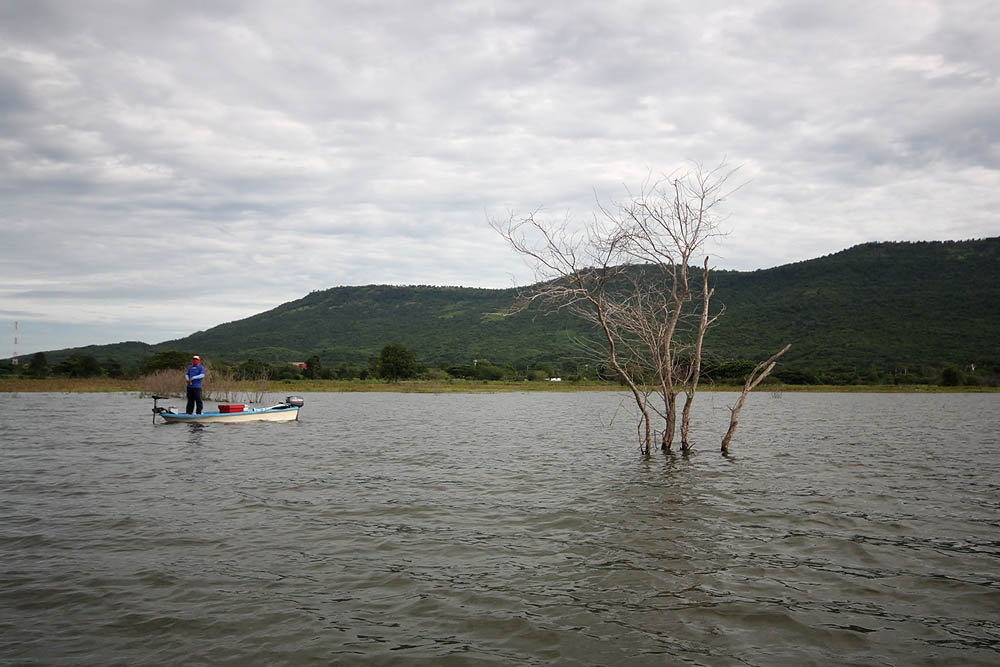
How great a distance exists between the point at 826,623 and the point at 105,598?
7.88 metres

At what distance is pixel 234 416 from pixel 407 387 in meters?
53.3

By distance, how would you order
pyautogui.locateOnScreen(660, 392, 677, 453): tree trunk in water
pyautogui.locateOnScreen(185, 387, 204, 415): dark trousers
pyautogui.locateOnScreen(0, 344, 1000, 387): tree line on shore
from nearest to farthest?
pyautogui.locateOnScreen(660, 392, 677, 453): tree trunk in water → pyautogui.locateOnScreen(185, 387, 204, 415): dark trousers → pyautogui.locateOnScreen(0, 344, 1000, 387): tree line on shore

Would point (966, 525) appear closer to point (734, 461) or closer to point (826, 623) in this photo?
point (826, 623)

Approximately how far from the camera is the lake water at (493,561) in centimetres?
590

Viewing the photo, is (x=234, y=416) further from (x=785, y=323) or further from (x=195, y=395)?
(x=785, y=323)

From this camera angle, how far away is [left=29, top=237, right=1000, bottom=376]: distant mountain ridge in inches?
3748

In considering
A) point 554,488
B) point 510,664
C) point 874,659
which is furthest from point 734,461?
point 510,664

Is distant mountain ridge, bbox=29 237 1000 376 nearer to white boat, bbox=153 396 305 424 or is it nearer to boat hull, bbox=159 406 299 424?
white boat, bbox=153 396 305 424

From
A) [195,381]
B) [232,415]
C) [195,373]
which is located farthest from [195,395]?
[232,415]

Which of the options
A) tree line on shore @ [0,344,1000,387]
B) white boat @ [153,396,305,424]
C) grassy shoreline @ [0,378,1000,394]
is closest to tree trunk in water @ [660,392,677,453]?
white boat @ [153,396,305,424]

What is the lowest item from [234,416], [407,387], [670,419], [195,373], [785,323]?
[407,387]

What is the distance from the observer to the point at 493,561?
8609 mm

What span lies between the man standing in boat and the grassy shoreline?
1524 inches

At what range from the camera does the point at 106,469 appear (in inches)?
650
